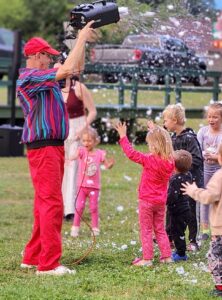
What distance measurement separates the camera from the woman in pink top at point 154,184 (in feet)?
24.6

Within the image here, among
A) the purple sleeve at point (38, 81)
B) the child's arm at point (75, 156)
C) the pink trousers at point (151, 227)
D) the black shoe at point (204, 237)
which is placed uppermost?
the purple sleeve at point (38, 81)

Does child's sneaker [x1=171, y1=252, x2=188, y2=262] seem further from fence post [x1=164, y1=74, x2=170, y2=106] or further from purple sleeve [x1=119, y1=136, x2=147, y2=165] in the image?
fence post [x1=164, y1=74, x2=170, y2=106]

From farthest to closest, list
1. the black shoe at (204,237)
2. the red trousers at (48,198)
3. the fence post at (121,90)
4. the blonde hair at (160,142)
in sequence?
the fence post at (121,90) → the black shoe at (204,237) → the blonde hair at (160,142) → the red trousers at (48,198)

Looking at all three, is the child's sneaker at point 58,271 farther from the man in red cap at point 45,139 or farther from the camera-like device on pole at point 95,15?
the camera-like device on pole at point 95,15

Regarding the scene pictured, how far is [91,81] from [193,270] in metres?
14.2

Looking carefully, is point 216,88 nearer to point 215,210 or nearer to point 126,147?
point 126,147

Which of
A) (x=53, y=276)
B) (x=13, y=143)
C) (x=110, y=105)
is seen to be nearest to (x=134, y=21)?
(x=53, y=276)

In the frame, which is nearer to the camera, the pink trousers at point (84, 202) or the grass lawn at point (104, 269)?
the grass lawn at point (104, 269)

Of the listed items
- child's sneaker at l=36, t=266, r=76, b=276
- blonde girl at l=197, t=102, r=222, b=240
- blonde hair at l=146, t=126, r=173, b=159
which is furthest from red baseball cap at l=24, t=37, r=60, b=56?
blonde girl at l=197, t=102, r=222, b=240

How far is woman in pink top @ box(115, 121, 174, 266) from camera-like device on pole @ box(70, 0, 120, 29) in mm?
816

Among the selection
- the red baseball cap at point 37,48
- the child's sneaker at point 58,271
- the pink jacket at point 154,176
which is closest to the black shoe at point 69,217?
the pink jacket at point 154,176

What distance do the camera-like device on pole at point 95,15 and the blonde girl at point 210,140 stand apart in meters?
1.59

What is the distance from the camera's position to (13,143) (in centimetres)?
1702

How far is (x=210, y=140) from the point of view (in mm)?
8875
